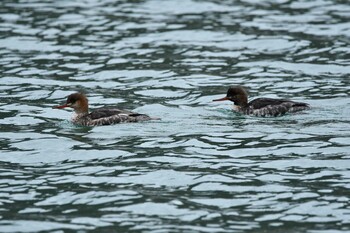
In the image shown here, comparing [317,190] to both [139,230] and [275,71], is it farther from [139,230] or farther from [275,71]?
[275,71]

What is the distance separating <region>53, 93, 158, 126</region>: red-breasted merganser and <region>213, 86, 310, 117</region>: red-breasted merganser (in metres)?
2.07

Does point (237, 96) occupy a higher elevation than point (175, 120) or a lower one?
higher

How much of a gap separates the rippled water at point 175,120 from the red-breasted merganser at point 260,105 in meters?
0.17

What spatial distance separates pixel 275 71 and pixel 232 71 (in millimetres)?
989

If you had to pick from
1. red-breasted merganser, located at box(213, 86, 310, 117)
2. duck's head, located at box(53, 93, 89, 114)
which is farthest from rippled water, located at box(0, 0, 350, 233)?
duck's head, located at box(53, 93, 89, 114)

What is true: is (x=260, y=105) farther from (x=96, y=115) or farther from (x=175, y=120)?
(x=96, y=115)

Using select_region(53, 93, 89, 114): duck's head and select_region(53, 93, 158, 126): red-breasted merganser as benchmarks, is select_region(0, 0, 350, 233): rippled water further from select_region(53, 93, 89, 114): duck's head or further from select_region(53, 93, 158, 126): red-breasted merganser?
select_region(53, 93, 89, 114): duck's head

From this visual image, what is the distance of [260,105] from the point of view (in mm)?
18078

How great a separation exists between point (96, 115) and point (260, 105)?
3.10 metres

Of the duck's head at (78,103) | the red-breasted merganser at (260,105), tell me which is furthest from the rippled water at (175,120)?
the duck's head at (78,103)

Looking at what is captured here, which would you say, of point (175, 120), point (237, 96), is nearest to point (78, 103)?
point (175, 120)

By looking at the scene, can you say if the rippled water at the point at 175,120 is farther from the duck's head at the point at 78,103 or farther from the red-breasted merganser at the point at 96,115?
the duck's head at the point at 78,103

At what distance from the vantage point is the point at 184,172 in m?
14.2

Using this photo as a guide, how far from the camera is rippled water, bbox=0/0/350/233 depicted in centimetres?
1250
